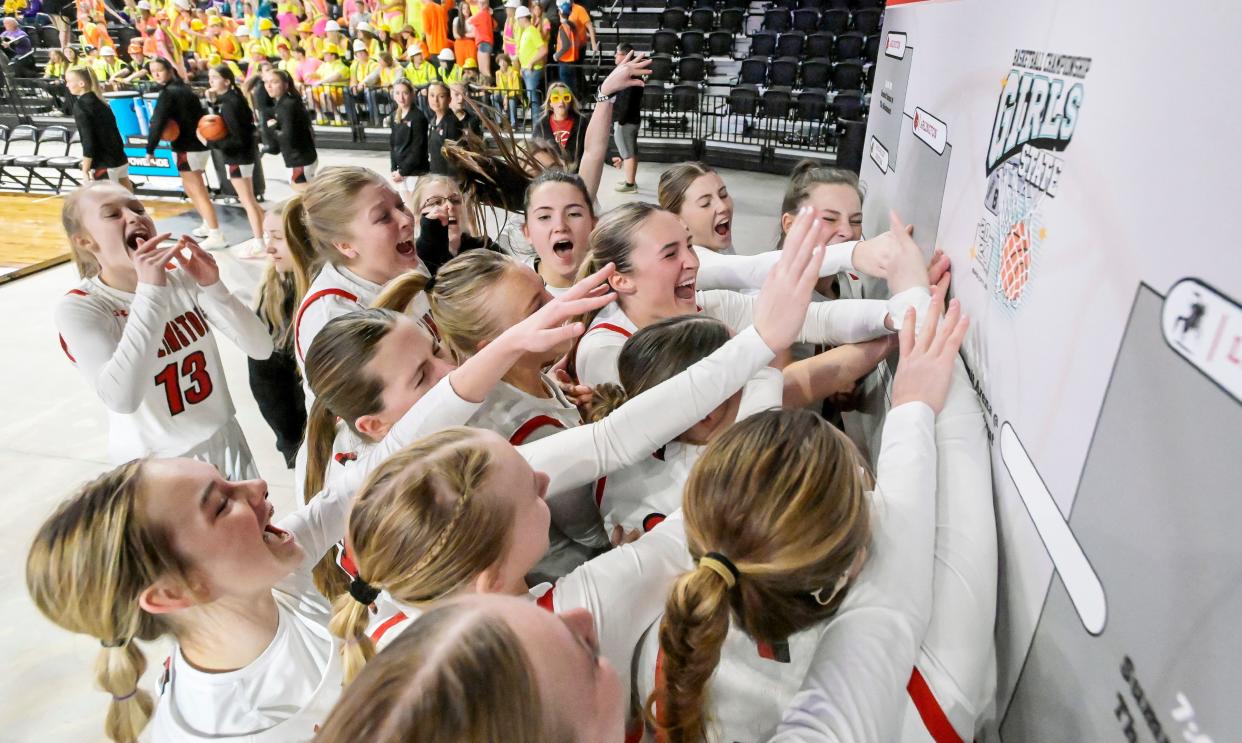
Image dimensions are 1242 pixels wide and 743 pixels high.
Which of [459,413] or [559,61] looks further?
[559,61]

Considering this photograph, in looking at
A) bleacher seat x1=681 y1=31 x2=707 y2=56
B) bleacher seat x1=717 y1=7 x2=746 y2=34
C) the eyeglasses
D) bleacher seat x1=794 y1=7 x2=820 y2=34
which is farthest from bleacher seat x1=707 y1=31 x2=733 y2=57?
the eyeglasses

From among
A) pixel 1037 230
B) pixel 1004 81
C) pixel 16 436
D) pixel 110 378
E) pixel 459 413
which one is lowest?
pixel 16 436

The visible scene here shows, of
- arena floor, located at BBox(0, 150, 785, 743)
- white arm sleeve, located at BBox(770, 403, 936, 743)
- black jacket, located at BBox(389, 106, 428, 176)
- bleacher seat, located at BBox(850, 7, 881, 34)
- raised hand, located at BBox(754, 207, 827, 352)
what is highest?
bleacher seat, located at BBox(850, 7, 881, 34)

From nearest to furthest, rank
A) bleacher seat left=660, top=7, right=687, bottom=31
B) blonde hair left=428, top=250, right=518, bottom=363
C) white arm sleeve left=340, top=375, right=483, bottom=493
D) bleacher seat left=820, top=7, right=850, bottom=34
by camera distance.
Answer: white arm sleeve left=340, top=375, right=483, bottom=493
blonde hair left=428, top=250, right=518, bottom=363
bleacher seat left=820, top=7, right=850, bottom=34
bleacher seat left=660, top=7, right=687, bottom=31

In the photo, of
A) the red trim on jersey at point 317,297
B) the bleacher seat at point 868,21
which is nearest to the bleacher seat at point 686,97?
the bleacher seat at point 868,21

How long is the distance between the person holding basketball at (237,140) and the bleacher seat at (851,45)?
21.8 feet

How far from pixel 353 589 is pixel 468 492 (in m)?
0.27

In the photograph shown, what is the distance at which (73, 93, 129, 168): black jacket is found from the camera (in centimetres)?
563

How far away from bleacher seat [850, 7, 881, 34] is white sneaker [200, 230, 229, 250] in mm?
7584

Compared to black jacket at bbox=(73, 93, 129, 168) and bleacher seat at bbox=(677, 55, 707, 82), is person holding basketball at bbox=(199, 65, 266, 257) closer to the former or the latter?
black jacket at bbox=(73, 93, 129, 168)

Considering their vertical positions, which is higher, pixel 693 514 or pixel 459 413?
pixel 693 514

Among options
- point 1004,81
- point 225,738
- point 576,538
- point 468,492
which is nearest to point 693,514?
point 468,492

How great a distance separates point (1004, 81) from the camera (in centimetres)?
117

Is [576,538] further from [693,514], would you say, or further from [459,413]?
[693,514]
